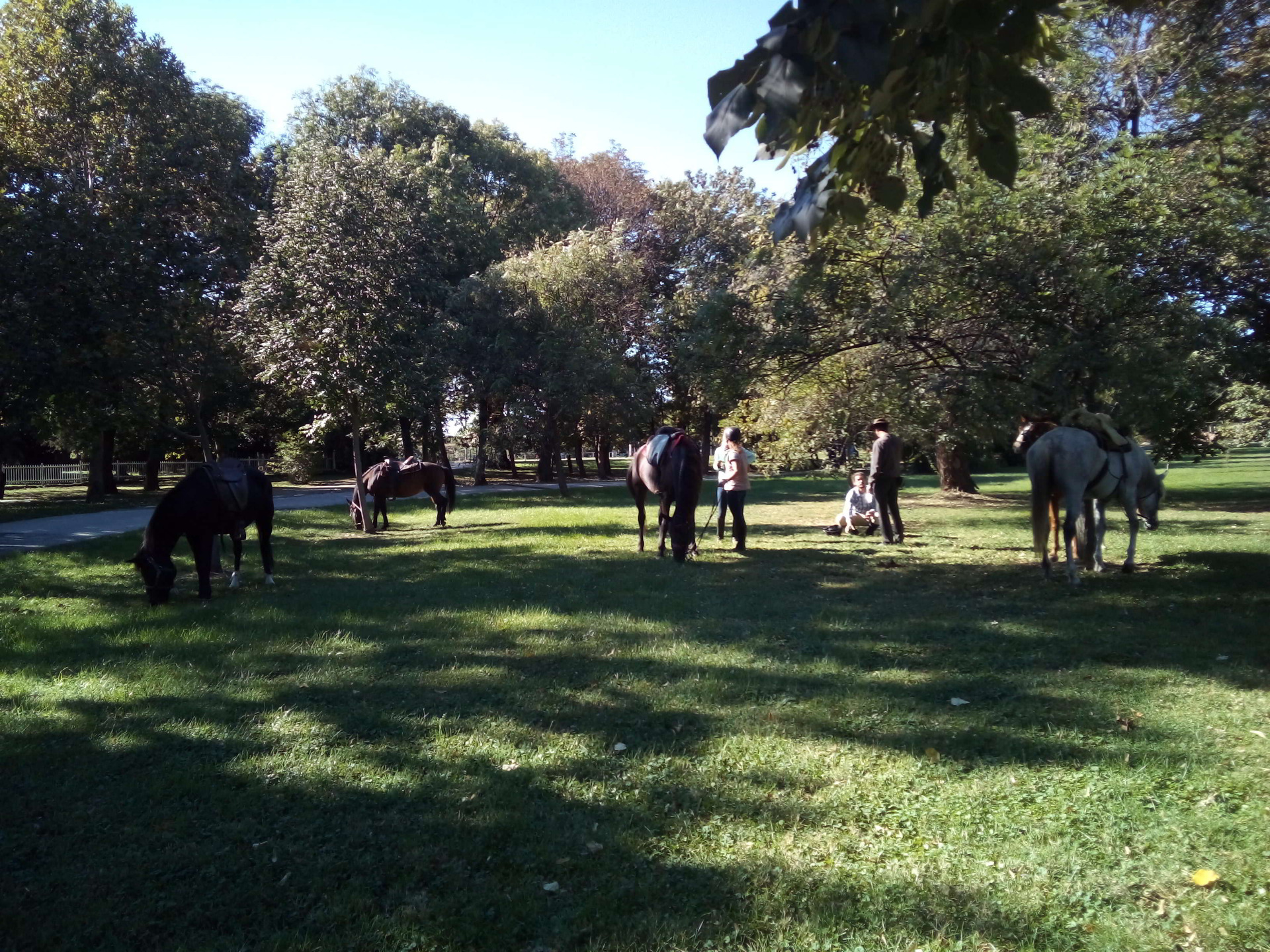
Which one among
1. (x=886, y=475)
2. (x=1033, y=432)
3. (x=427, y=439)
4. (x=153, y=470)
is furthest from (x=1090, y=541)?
(x=153, y=470)

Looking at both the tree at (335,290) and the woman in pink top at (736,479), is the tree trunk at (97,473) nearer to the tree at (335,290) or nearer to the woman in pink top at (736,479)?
the tree at (335,290)

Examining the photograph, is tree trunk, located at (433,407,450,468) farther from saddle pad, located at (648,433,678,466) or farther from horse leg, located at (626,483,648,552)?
saddle pad, located at (648,433,678,466)

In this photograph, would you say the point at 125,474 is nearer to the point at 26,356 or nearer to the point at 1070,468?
the point at 26,356

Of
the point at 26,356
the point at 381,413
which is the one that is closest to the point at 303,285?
the point at 381,413

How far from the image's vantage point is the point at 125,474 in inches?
1791

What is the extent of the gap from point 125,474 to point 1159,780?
49.2 metres

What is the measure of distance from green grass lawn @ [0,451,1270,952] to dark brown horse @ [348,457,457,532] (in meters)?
8.41

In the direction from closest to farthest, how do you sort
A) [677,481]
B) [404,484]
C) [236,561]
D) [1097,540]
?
[236,561], [1097,540], [677,481], [404,484]

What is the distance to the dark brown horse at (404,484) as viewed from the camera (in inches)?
716

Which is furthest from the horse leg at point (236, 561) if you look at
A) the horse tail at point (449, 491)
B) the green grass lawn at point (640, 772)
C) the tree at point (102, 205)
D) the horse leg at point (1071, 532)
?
the horse leg at point (1071, 532)

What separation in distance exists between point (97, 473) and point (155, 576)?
22951 millimetres

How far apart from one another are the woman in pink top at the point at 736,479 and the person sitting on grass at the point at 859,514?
10.5ft

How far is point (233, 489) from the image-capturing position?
1031cm

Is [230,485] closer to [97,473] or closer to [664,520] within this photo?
[664,520]
